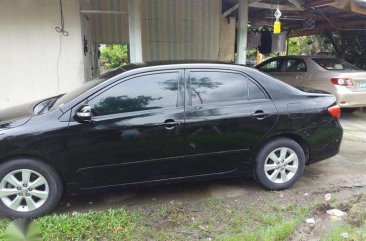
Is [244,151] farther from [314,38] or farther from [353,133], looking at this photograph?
[314,38]

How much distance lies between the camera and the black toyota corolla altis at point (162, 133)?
143 inches

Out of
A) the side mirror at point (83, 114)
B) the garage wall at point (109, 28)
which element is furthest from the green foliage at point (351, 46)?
the side mirror at point (83, 114)

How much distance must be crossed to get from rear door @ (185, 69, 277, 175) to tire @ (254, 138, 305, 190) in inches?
7.1

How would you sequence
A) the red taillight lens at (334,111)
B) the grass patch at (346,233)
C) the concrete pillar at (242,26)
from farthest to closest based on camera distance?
the concrete pillar at (242,26) → the red taillight lens at (334,111) → the grass patch at (346,233)

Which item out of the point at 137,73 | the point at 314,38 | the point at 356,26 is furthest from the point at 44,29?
the point at 314,38

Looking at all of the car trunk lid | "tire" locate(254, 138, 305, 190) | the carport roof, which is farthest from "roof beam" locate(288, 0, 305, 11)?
"tire" locate(254, 138, 305, 190)

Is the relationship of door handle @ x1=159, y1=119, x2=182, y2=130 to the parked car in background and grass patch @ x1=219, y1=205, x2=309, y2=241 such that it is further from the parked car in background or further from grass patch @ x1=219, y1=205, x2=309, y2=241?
the parked car in background

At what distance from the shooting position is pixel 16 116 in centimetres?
385

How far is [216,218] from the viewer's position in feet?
12.4

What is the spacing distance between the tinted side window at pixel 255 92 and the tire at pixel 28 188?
2.29 metres

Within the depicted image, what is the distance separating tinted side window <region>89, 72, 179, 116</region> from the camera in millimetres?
3820

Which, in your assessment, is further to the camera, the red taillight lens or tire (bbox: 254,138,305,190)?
the red taillight lens

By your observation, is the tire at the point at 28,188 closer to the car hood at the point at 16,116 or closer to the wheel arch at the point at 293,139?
the car hood at the point at 16,116

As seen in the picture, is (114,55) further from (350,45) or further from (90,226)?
(90,226)
